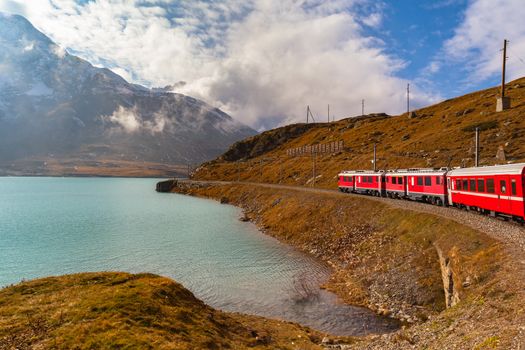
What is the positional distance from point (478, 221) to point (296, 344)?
23.9 meters

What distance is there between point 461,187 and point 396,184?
20.1 metres

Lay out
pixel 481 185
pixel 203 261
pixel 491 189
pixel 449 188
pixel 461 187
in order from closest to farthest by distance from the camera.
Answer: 1. pixel 491 189
2. pixel 481 185
3. pixel 461 187
4. pixel 203 261
5. pixel 449 188

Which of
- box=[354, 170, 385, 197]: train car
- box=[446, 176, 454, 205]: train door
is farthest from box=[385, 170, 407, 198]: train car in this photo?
box=[446, 176, 454, 205]: train door

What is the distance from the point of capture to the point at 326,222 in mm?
57906

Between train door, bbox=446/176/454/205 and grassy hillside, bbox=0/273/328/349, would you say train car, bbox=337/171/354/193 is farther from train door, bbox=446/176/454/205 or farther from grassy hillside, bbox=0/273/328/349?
grassy hillside, bbox=0/273/328/349

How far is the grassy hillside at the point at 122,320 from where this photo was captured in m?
15.9

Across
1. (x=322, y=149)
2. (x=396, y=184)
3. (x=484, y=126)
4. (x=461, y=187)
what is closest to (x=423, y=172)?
(x=396, y=184)

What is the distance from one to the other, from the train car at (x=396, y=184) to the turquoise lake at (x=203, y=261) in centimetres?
2364

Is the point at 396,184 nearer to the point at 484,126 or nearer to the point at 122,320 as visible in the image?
the point at 484,126

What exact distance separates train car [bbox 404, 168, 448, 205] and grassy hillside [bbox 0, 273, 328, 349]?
35.3m

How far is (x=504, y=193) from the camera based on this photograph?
32594 mm

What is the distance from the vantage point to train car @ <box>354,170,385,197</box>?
69500 mm

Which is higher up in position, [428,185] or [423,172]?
[423,172]

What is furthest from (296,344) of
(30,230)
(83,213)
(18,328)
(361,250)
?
(83,213)
